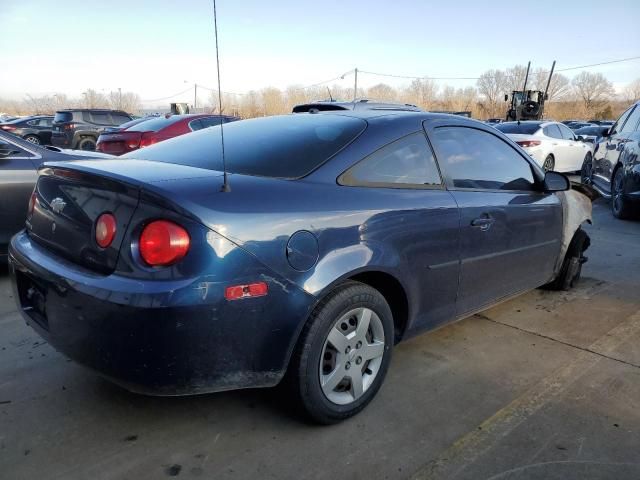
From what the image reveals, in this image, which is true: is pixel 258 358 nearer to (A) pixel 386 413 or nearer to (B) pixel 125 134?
(A) pixel 386 413

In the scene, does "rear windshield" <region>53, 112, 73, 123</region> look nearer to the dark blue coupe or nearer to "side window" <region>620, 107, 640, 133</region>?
"side window" <region>620, 107, 640, 133</region>

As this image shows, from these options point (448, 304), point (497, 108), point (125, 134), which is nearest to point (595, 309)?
point (448, 304)

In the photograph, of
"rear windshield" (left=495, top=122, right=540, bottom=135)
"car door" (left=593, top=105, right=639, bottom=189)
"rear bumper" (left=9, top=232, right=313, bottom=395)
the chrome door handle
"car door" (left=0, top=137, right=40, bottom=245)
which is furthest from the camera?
"rear windshield" (left=495, top=122, right=540, bottom=135)

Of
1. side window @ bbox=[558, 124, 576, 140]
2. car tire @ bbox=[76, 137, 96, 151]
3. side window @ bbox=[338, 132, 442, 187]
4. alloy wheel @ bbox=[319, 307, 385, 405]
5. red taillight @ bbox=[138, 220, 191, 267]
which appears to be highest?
side window @ bbox=[338, 132, 442, 187]

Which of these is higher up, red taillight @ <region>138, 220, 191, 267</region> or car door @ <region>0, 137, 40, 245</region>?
red taillight @ <region>138, 220, 191, 267</region>

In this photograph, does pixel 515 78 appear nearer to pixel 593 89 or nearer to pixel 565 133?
pixel 593 89

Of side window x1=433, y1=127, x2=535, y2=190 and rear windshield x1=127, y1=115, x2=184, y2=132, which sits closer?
side window x1=433, y1=127, x2=535, y2=190

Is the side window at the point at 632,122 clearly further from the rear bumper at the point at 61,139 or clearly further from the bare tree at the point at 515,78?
the bare tree at the point at 515,78

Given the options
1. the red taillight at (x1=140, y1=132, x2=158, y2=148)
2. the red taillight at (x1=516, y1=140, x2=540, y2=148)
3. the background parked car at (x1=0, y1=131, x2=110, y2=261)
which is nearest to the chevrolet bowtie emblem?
the background parked car at (x1=0, y1=131, x2=110, y2=261)

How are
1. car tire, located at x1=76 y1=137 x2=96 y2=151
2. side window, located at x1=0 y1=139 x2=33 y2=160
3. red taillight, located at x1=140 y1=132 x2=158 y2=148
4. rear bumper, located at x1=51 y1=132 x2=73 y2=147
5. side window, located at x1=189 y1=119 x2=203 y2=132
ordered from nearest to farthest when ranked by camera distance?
side window, located at x1=0 y1=139 x2=33 y2=160 → red taillight, located at x1=140 y1=132 x2=158 y2=148 → side window, located at x1=189 y1=119 x2=203 y2=132 → rear bumper, located at x1=51 y1=132 x2=73 y2=147 → car tire, located at x1=76 y1=137 x2=96 y2=151

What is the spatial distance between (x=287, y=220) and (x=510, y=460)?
1399 mm

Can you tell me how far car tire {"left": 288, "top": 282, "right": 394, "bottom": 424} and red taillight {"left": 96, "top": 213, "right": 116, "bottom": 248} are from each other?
2.89 ft

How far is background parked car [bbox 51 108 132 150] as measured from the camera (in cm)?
1661

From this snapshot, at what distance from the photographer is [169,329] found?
1.92m
